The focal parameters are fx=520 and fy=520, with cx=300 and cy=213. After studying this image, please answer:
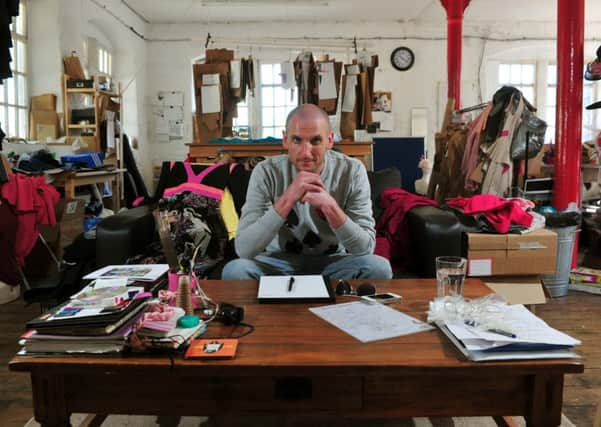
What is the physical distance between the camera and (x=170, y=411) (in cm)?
103

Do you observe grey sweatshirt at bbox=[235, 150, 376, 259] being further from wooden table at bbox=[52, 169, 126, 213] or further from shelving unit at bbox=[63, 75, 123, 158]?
shelving unit at bbox=[63, 75, 123, 158]

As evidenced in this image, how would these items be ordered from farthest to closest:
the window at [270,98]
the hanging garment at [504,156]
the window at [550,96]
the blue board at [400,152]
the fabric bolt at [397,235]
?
the window at [270,98]
the window at [550,96]
the blue board at [400,152]
the hanging garment at [504,156]
the fabric bolt at [397,235]

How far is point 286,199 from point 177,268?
19.8 inches

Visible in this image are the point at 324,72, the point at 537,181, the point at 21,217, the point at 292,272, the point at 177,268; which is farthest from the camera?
the point at 324,72

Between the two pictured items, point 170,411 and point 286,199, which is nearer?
point 170,411

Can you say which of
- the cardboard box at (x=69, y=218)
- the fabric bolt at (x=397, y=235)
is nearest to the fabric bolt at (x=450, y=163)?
the fabric bolt at (x=397, y=235)

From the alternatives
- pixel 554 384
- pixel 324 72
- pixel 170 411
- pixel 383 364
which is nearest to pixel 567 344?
pixel 554 384

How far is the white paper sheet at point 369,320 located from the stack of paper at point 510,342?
11cm

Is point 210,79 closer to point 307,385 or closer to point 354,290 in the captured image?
point 354,290

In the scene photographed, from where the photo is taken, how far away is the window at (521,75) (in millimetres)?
8141

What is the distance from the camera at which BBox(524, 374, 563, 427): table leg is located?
1004 mm

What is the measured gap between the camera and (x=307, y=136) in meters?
1.93

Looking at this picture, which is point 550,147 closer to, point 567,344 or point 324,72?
point 324,72

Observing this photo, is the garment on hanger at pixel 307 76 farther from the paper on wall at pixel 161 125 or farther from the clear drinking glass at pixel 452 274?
the clear drinking glass at pixel 452 274
